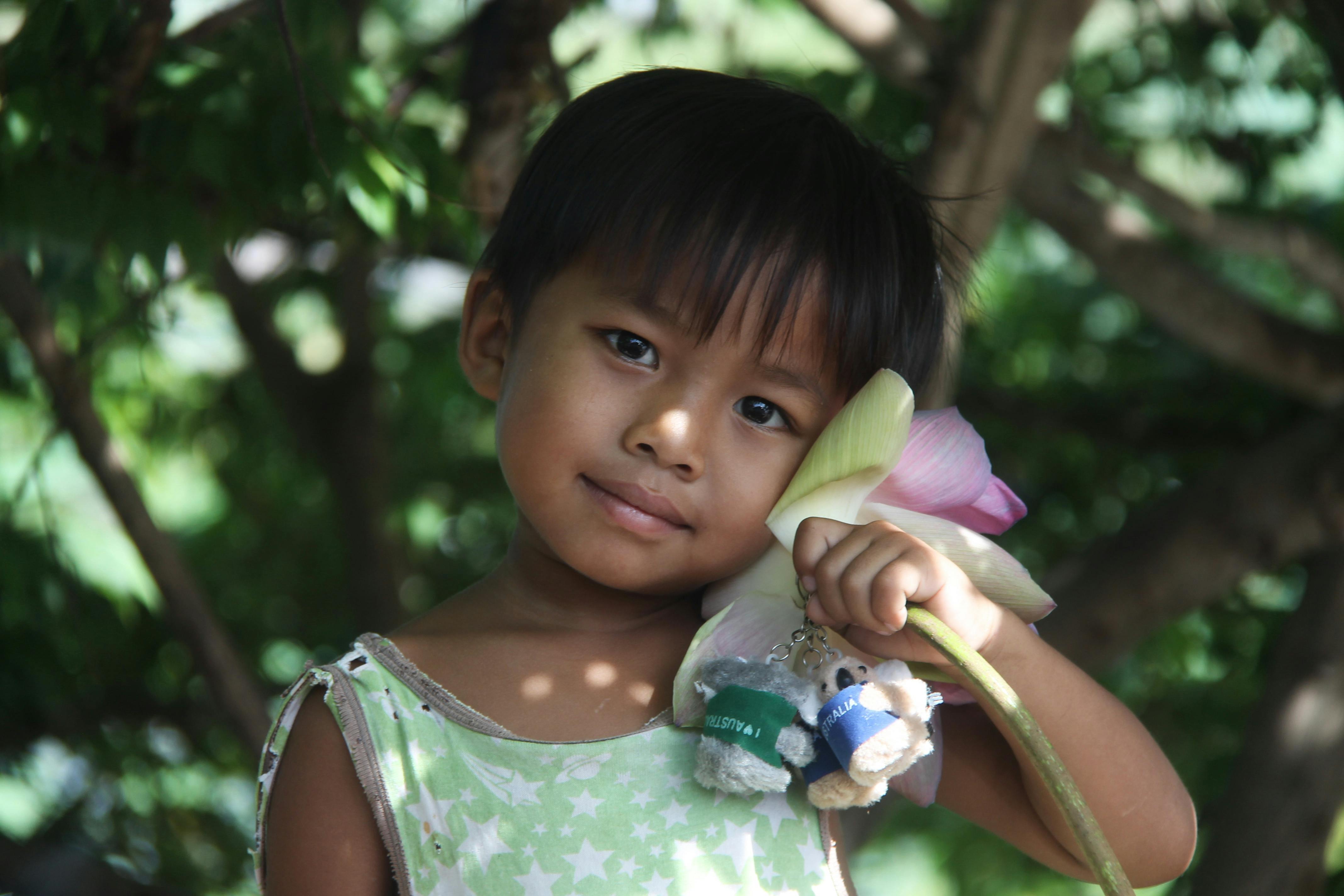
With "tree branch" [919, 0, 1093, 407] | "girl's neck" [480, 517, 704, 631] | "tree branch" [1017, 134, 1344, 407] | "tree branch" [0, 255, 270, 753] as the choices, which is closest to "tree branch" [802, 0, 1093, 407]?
"tree branch" [919, 0, 1093, 407]

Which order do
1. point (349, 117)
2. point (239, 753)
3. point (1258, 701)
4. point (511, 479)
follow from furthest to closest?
1. point (239, 753)
2. point (1258, 701)
3. point (349, 117)
4. point (511, 479)

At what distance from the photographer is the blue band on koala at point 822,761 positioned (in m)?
1.27

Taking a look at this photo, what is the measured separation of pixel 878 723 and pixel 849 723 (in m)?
0.03

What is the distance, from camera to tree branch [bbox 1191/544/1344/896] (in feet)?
7.55

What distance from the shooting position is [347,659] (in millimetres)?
1353

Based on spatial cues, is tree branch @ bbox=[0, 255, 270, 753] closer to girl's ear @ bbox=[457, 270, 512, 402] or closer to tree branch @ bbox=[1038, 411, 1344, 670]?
girl's ear @ bbox=[457, 270, 512, 402]

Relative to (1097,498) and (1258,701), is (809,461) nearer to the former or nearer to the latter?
(1258,701)

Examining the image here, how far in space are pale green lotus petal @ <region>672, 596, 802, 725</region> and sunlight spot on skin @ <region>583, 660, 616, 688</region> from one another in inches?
3.9

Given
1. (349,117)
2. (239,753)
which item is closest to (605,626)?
(349,117)

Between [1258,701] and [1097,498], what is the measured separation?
111 cm

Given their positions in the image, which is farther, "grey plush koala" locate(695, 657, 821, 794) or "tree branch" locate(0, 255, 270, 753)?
"tree branch" locate(0, 255, 270, 753)

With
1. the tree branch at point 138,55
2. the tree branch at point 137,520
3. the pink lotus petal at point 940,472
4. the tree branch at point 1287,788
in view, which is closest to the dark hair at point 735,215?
the pink lotus petal at point 940,472

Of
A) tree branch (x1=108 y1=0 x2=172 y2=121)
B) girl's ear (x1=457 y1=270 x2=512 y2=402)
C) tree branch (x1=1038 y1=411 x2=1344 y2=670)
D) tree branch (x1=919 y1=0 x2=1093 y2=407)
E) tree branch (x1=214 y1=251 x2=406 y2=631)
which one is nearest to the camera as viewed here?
girl's ear (x1=457 y1=270 x2=512 y2=402)

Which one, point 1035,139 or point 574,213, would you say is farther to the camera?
point 1035,139
